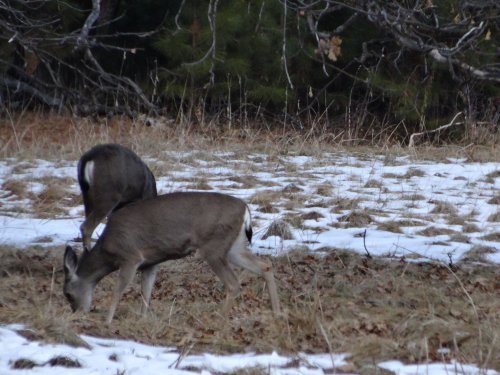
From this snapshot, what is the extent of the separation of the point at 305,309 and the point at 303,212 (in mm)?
3742

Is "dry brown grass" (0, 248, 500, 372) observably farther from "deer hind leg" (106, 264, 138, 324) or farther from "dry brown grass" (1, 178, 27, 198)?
"dry brown grass" (1, 178, 27, 198)

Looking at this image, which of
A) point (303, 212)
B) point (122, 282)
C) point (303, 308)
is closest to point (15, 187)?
point (303, 212)

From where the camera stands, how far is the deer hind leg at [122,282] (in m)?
6.50

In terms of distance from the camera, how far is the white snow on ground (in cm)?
491

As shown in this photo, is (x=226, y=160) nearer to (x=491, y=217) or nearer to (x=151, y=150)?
(x=151, y=150)

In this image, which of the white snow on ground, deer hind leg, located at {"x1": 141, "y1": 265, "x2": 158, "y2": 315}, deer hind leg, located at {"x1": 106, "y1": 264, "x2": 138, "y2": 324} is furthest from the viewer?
deer hind leg, located at {"x1": 141, "y1": 265, "x2": 158, "y2": 315}

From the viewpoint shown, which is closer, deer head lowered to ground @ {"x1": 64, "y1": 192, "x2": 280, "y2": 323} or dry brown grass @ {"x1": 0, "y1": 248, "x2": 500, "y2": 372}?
dry brown grass @ {"x1": 0, "y1": 248, "x2": 500, "y2": 372}

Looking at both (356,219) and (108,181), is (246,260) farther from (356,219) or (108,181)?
(356,219)

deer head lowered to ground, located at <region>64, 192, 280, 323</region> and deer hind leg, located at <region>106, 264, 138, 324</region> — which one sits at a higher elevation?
deer head lowered to ground, located at <region>64, 192, 280, 323</region>

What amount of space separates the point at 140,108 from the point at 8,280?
906cm

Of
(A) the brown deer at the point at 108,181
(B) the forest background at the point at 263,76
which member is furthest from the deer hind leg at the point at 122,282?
(B) the forest background at the point at 263,76

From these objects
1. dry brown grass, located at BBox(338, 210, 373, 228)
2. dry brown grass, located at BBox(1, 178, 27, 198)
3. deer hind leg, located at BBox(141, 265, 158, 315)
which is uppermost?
deer hind leg, located at BBox(141, 265, 158, 315)

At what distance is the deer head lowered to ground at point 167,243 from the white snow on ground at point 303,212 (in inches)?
57.7

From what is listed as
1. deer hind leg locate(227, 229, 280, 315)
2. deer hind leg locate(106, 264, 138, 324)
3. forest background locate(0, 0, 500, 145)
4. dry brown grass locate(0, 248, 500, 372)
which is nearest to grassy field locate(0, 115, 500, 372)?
dry brown grass locate(0, 248, 500, 372)
